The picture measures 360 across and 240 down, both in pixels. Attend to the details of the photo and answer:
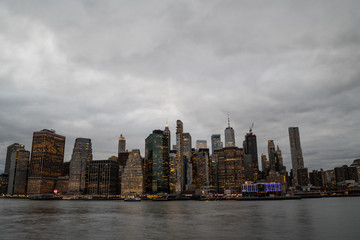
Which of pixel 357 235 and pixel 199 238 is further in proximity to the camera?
pixel 357 235

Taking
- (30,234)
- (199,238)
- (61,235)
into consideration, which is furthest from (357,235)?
(30,234)

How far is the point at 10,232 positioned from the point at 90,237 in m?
16.3

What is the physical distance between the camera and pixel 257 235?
157 ft

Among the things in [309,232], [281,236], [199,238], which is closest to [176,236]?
[199,238]

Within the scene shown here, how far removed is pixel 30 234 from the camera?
159 ft

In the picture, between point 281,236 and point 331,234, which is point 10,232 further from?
point 331,234

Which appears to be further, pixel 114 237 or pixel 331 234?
pixel 331 234

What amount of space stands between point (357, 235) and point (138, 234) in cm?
3610

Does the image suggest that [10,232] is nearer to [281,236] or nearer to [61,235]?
[61,235]

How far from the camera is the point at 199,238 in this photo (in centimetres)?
4466

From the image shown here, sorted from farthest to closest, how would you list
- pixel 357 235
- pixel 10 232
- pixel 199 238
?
pixel 10 232
pixel 357 235
pixel 199 238

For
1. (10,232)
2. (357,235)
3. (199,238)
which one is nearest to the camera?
(199,238)

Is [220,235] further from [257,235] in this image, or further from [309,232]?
[309,232]

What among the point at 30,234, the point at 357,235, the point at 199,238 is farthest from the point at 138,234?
the point at 357,235
